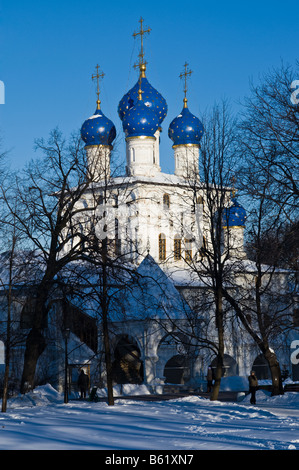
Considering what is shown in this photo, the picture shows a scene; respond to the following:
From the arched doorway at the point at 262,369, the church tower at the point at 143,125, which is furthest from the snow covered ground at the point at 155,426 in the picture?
the church tower at the point at 143,125

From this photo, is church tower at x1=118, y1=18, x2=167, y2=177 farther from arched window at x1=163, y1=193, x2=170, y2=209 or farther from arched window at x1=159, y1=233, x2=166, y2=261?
arched window at x1=159, y1=233, x2=166, y2=261

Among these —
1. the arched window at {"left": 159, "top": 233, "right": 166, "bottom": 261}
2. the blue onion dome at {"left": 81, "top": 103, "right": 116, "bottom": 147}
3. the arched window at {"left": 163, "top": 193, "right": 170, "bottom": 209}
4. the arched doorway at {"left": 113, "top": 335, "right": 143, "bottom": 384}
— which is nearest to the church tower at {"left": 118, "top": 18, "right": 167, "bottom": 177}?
the blue onion dome at {"left": 81, "top": 103, "right": 116, "bottom": 147}

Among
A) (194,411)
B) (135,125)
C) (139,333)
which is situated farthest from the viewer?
(135,125)

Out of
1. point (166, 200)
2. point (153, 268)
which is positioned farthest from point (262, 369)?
point (153, 268)

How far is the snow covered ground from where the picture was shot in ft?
37.6

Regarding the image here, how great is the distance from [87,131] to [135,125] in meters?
3.25

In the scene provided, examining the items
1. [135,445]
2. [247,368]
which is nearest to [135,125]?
[247,368]

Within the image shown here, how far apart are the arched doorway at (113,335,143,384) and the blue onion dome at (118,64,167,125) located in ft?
46.9

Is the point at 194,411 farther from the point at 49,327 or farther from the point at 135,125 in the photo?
the point at 135,125

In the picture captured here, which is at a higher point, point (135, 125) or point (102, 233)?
point (135, 125)

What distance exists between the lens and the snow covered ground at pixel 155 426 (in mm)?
11461

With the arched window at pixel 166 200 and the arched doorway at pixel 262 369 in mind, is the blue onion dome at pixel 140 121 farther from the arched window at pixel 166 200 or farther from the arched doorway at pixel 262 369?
the arched doorway at pixel 262 369
